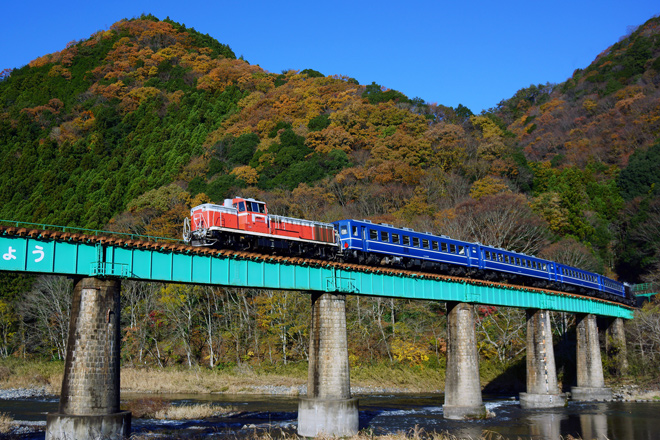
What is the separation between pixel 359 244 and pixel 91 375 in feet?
59.4

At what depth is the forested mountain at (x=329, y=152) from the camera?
3054 inches

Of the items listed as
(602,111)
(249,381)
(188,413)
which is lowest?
(188,413)

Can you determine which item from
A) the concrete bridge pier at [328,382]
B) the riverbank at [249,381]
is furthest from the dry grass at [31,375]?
the concrete bridge pier at [328,382]

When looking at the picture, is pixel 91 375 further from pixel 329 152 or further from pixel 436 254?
pixel 329 152

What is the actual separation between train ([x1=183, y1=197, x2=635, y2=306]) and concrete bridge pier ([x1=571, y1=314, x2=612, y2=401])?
4.18 m

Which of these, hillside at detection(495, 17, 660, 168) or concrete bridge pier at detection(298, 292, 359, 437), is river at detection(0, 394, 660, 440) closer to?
concrete bridge pier at detection(298, 292, 359, 437)

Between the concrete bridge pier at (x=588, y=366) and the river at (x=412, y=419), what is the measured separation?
11.1ft

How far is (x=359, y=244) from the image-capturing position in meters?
36.1

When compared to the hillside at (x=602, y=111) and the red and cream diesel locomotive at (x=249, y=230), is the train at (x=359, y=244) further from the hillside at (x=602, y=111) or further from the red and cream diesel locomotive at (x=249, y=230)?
the hillside at (x=602, y=111)

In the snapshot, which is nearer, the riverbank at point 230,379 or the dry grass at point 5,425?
the dry grass at point 5,425

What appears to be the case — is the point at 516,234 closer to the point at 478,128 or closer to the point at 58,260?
the point at 478,128

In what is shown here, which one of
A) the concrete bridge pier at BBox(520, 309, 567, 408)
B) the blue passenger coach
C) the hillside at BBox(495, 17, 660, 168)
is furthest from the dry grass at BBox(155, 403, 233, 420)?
the hillside at BBox(495, 17, 660, 168)

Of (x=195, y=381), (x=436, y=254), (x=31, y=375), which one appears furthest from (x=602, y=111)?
(x=31, y=375)

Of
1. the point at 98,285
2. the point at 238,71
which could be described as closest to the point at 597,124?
the point at 238,71
